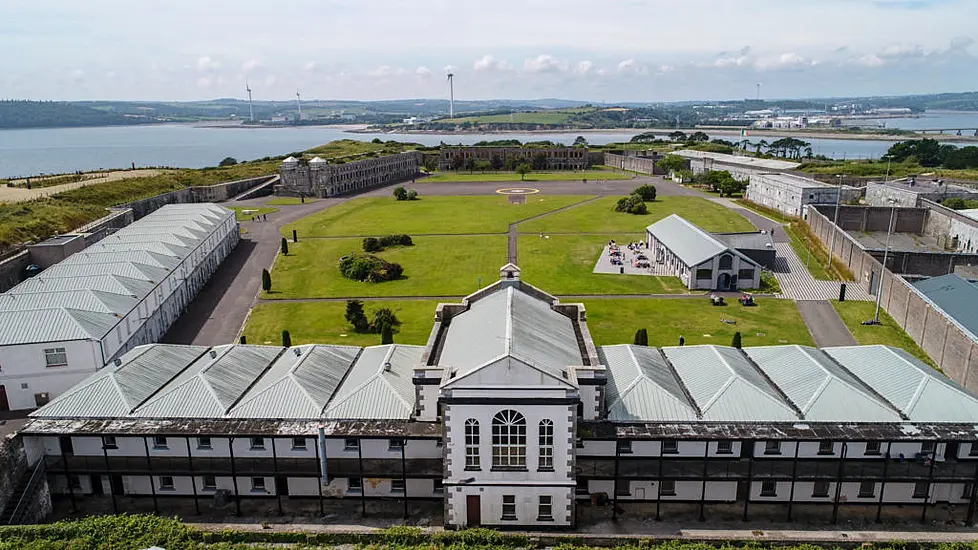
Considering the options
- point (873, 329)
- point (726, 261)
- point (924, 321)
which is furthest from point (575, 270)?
point (924, 321)

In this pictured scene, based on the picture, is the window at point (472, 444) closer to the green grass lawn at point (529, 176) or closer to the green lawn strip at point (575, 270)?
the green lawn strip at point (575, 270)

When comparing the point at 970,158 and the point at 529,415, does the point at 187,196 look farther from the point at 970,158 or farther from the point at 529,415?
the point at 970,158

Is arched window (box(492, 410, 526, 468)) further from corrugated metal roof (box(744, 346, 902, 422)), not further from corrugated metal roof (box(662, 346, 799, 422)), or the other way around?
corrugated metal roof (box(744, 346, 902, 422))

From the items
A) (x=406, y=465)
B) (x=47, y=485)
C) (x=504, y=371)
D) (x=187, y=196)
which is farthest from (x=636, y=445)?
(x=187, y=196)

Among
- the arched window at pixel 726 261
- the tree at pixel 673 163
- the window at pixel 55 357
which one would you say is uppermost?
the tree at pixel 673 163

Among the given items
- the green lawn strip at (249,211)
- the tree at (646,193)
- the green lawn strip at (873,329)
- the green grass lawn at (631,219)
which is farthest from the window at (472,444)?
the tree at (646,193)

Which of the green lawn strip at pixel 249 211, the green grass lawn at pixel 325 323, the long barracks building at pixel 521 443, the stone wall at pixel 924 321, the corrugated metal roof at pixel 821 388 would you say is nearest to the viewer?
the long barracks building at pixel 521 443
